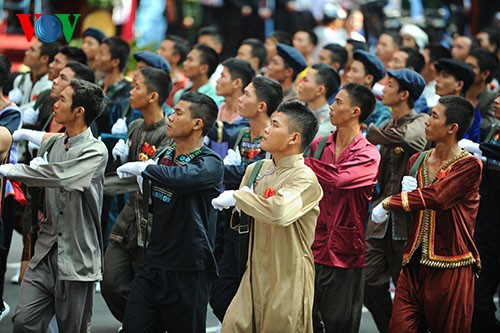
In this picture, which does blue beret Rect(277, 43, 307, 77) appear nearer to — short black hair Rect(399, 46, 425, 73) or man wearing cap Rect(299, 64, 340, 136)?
short black hair Rect(399, 46, 425, 73)

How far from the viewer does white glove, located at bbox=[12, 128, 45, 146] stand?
7598 mm

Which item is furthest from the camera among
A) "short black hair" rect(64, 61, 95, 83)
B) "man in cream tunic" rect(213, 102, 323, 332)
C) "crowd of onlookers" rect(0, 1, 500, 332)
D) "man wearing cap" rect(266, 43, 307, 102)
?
"man wearing cap" rect(266, 43, 307, 102)

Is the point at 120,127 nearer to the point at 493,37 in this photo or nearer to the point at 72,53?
the point at 72,53

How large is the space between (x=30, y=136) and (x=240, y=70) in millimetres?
2601

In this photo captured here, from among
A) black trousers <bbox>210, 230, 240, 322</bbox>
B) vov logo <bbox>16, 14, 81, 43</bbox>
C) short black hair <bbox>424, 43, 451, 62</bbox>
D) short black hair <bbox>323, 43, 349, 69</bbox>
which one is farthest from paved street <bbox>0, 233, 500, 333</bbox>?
short black hair <bbox>424, 43, 451, 62</bbox>

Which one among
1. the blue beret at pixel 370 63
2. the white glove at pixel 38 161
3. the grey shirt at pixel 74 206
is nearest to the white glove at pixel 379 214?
the grey shirt at pixel 74 206

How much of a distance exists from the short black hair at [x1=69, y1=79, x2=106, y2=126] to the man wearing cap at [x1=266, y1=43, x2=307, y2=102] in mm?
→ 3690

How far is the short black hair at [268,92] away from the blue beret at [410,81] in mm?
1063

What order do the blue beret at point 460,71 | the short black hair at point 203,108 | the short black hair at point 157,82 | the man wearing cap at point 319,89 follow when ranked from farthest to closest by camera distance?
the blue beret at point 460,71 → the man wearing cap at point 319,89 → the short black hair at point 157,82 → the short black hair at point 203,108

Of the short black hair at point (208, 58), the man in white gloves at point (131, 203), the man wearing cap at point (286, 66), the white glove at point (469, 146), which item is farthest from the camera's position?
the short black hair at point (208, 58)

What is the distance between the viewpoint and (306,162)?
7.66 m

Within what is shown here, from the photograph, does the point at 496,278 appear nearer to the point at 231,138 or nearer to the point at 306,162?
the point at 306,162

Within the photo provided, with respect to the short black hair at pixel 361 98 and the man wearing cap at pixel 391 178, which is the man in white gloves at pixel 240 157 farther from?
the man wearing cap at pixel 391 178

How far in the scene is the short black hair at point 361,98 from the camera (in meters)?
7.91
